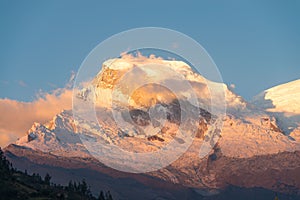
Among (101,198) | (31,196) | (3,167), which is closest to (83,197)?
(101,198)

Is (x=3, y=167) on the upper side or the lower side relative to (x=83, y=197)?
upper

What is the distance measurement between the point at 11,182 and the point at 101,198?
100 feet

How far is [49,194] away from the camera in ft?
469

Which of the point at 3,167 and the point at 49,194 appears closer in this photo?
the point at 49,194

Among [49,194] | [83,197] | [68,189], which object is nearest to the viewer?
[49,194]

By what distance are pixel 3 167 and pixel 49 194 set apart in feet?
109

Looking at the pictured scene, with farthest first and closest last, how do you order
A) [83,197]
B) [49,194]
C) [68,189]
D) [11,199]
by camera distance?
1. [68,189]
2. [83,197]
3. [49,194]
4. [11,199]

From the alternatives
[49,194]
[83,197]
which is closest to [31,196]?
[49,194]

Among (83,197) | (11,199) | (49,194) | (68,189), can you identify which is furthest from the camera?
(68,189)

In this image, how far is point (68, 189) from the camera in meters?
182

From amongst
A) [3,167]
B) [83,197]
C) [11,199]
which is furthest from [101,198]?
[11,199]

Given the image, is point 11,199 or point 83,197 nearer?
point 11,199

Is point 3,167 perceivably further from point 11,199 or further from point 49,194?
point 11,199

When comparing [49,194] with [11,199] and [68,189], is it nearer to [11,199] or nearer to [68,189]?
[11,199]
